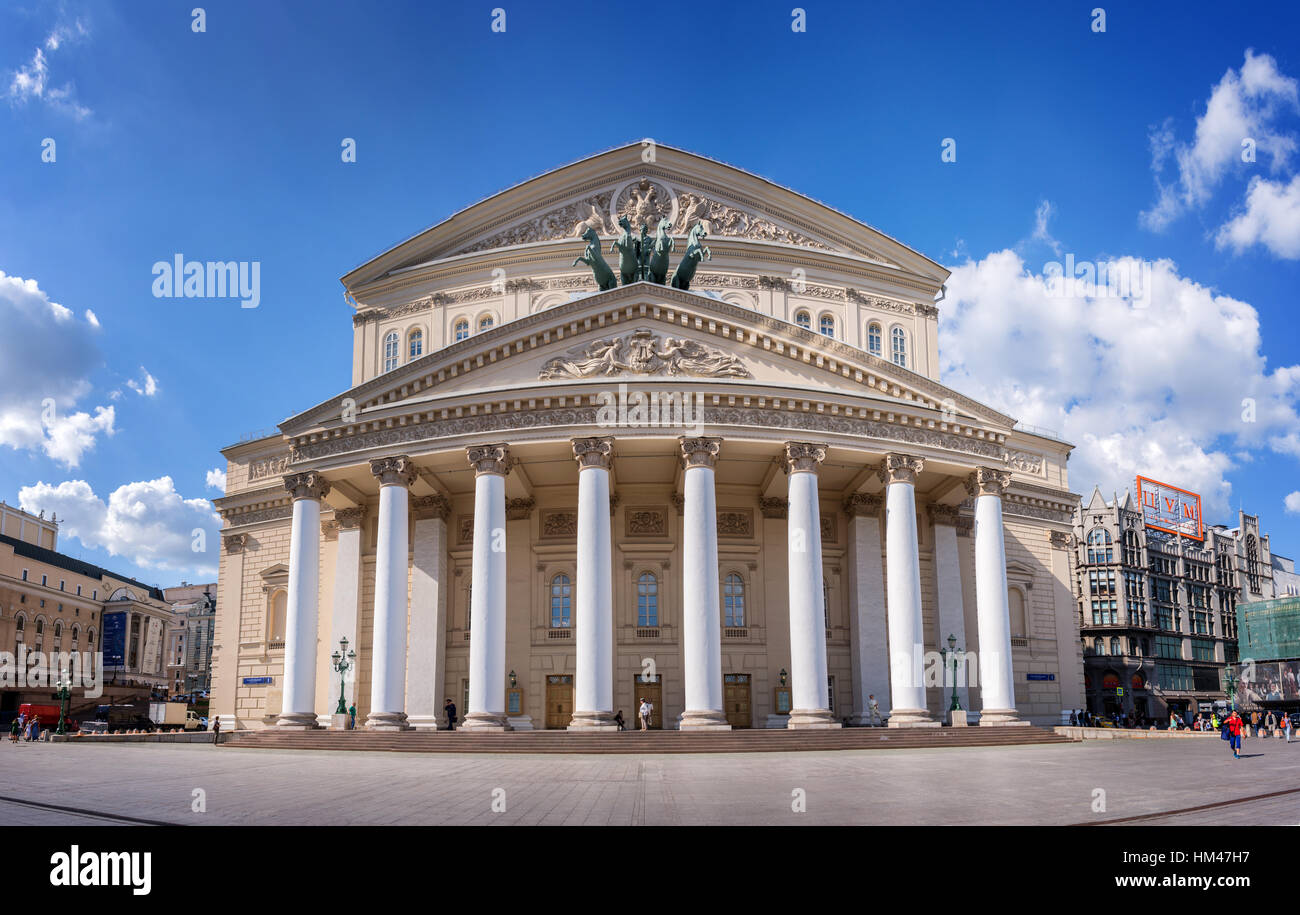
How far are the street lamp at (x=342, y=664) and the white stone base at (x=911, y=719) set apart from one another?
774 inches

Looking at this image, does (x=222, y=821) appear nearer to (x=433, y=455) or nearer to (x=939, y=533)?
(x=433, y=455)

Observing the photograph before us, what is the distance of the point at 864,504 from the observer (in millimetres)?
41625

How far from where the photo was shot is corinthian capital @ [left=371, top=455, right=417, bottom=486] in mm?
36188

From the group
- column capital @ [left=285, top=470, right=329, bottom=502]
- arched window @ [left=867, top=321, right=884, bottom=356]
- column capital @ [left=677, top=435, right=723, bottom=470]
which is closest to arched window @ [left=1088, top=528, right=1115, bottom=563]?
arched window @ [left=867, top=321, right=884, bottom=356]

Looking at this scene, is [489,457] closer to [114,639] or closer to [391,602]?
[391,602]

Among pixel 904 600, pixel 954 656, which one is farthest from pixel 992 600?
pixel 904 600

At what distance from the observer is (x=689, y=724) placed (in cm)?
3203

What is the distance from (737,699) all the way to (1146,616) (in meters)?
61.8

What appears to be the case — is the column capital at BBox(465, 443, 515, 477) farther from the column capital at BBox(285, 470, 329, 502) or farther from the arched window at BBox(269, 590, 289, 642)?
the arched window at BBox(269, 590, 289, 642)

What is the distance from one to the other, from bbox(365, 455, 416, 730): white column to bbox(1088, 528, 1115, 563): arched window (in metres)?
71.5

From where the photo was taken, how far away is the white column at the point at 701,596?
32.6 m
